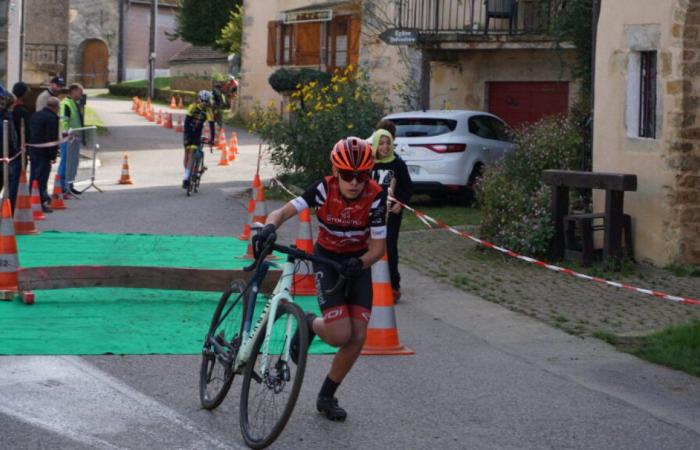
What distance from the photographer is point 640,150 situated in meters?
15.2

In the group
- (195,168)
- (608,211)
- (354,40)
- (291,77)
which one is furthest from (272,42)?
(608,211)

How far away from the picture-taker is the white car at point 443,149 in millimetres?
21234

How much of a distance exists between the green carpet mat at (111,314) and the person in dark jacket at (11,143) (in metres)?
2.03

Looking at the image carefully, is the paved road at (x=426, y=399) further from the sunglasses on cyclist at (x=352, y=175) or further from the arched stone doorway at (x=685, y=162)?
the arched stone doorway at (x=685, y=162)

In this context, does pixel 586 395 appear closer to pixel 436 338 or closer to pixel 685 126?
pixel 436 338

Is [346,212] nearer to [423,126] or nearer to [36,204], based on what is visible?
[36,204]

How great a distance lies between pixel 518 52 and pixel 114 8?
59.5 metres

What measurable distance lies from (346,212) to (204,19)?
58.5 metres

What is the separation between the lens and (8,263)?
37.6 feet

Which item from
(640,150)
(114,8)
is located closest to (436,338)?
(640,150)

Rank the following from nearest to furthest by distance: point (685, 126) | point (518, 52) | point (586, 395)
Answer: point (586, 395) → point (685, 126) → point (518, 52)

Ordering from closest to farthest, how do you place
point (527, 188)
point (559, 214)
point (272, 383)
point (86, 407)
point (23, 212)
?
point (272, 383) < point (86, 407) < point (559, 214) < point (23, 212) < point (527, 188)

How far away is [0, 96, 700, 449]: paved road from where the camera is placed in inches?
276

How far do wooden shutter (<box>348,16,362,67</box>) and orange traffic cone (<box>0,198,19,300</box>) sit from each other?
83.7 feet
